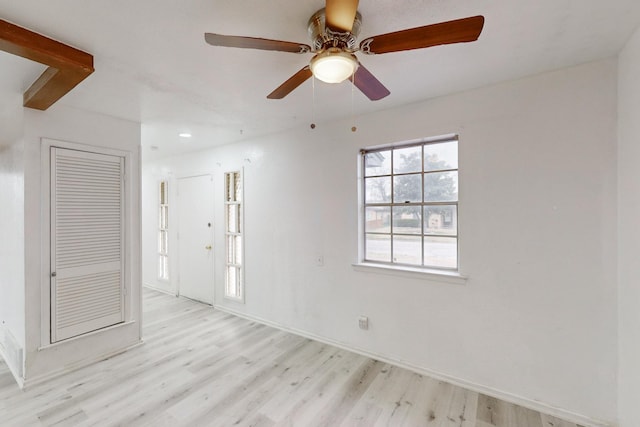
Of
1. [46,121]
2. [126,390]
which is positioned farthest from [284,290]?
[46,121]

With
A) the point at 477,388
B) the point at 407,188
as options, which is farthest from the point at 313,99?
the point at 477,388

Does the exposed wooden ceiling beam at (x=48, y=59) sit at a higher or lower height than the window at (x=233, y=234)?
higher

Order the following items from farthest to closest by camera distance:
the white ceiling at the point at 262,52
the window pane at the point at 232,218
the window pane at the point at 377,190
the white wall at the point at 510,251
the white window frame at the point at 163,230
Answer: the white window frame at the point at 163,230
the window pane at the point at 232,218
the window pane at the point at 377,190
the white wall at the point at 510,251
the white ceiling at the point at 262,52

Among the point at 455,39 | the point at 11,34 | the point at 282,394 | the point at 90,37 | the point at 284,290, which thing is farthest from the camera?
the point at 284,290

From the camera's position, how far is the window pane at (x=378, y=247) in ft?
9.52

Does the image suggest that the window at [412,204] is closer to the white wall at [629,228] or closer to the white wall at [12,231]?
the white wall at [629,228]

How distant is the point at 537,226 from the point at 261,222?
2916 millimetres

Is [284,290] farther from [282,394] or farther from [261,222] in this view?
[282,394]

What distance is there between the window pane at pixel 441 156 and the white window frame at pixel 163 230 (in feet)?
14.5

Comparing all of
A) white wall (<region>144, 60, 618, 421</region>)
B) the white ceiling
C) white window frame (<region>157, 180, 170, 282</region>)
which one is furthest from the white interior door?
white wall (<region>144, 60, 618, 421</region>)

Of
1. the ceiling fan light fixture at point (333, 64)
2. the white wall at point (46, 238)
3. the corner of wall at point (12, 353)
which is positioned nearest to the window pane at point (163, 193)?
the white wall at point (46, 238)

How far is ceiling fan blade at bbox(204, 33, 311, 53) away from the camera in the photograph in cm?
123

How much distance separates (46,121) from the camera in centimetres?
252

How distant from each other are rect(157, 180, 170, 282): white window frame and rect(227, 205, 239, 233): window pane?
1637 mm
